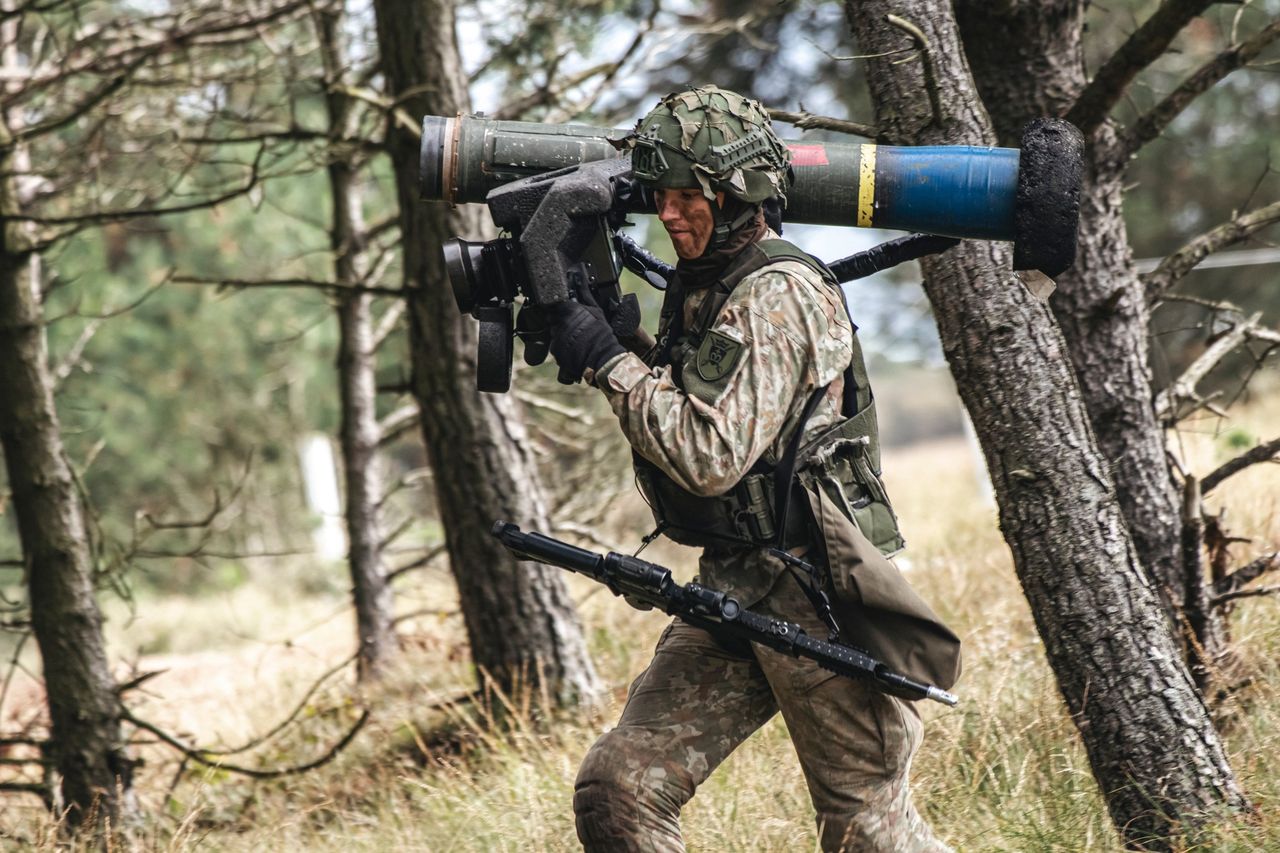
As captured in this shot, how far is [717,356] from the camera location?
7.93ft

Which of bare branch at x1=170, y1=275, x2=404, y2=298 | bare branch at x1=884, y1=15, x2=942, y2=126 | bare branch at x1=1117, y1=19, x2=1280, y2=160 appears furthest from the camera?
bare branch at x1=170, y1=275, x2=404, y2=298

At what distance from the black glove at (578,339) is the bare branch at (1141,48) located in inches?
67.6

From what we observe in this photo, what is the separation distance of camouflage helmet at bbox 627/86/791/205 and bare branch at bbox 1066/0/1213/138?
128 centimetres

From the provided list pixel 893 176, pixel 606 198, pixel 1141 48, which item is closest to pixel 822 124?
pixel 893 176

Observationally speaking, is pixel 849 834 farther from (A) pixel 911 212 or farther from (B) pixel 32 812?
(B) pixel 32 812

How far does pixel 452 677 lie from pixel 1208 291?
38.2ft

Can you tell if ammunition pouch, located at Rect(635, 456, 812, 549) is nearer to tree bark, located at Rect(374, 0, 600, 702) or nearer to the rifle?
the rifle

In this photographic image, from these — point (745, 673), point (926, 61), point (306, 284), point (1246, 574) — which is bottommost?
point (745, 673)

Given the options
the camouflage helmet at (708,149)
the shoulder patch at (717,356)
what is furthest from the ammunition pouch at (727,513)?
the camouflage helmet at (708,149)

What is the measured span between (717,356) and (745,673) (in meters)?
0.74

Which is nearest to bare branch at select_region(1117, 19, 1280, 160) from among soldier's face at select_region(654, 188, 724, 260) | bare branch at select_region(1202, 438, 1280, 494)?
bare branch at select_region(1202, 438, 1280, 494)

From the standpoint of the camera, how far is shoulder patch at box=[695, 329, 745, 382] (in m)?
2.40

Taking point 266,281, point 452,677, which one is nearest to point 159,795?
point 452,677

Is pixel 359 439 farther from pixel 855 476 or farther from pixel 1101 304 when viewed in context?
pixel 855 476
